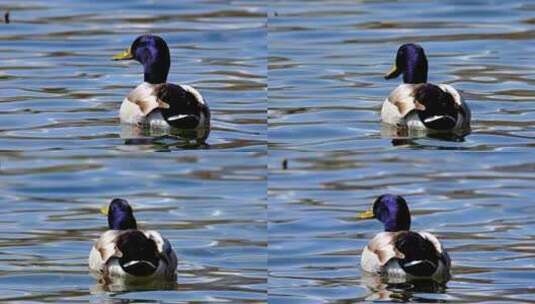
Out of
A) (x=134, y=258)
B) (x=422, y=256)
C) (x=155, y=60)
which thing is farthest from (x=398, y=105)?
(x=134, y=258)

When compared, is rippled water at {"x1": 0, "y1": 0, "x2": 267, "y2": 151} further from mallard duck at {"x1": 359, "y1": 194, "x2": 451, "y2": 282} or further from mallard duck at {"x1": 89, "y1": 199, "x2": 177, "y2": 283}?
mallard duck at {"x1": 359, "y1": 194, "x2": 451, "y2": 282}

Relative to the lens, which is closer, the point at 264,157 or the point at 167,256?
the point at 167,256

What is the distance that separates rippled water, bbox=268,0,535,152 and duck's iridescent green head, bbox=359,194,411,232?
1.58ft

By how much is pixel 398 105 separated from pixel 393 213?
1.10 metres

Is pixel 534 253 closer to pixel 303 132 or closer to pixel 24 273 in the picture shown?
pixel 303 132

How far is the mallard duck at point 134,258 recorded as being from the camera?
49.9 feet

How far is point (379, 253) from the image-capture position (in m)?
15.7

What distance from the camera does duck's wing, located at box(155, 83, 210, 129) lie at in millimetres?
16078

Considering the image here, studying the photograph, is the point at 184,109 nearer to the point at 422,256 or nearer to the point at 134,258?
the point at 134,258

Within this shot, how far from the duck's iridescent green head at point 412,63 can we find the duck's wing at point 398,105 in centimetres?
70

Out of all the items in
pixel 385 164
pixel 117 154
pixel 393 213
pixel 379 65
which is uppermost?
pixel 379 65

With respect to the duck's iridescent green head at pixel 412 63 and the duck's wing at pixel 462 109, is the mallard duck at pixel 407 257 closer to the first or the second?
the duck's wing at pixel 462 109

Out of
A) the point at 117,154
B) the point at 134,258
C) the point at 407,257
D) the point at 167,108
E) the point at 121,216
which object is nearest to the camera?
the point at 134,258

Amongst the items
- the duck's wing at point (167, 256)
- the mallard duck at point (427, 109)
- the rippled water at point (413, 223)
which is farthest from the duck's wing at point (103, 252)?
the mallard duck at point (427, 109)
